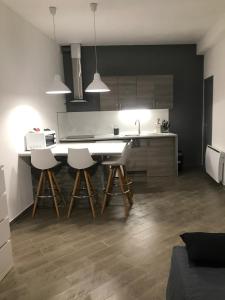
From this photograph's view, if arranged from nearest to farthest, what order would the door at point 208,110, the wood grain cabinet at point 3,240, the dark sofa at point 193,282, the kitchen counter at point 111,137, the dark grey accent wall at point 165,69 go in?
the dark sofa at point 193,282
the wood grain cabinet at point 3,240
the kitchen counter at point 111,137
the door at point 208,110
the dark grey accent wall at point 165,69

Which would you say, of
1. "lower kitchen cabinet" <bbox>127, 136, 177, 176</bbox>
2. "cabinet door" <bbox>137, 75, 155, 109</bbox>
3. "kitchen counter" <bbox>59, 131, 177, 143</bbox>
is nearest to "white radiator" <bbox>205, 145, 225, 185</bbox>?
"lower kitchen cabinet" <bbox>127, 136, 177, 176</bbox>

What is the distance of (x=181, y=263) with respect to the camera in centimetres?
186

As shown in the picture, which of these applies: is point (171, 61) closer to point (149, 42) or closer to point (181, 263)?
point (149, 42)

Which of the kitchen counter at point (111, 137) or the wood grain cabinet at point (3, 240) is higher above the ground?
the kitchen counter at point (111, 137)

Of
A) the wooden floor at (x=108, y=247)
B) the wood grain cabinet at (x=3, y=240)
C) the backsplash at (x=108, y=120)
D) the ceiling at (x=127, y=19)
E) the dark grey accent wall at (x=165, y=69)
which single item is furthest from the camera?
the backsplash at (x=108, y=120)

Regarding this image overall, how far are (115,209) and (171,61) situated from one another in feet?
12.8

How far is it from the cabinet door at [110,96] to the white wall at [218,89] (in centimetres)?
206

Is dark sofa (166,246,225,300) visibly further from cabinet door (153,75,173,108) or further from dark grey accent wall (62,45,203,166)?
dark grey accent wall (62,45,203,166)

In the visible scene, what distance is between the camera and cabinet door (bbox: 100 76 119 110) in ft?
20.0

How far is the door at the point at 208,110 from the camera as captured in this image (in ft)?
19.5

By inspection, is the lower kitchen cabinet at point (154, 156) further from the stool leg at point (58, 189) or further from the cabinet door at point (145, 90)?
the stool leg at point (58, 189)

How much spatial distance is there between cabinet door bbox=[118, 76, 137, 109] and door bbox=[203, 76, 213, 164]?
5.34 ft

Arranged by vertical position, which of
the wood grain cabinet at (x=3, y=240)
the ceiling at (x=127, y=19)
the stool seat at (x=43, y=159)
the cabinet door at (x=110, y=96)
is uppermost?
the ceiling at (x=127, y=19)

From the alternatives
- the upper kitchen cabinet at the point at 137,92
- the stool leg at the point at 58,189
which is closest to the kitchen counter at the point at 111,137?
the upper kitchen cabinet at the point at 137,92
